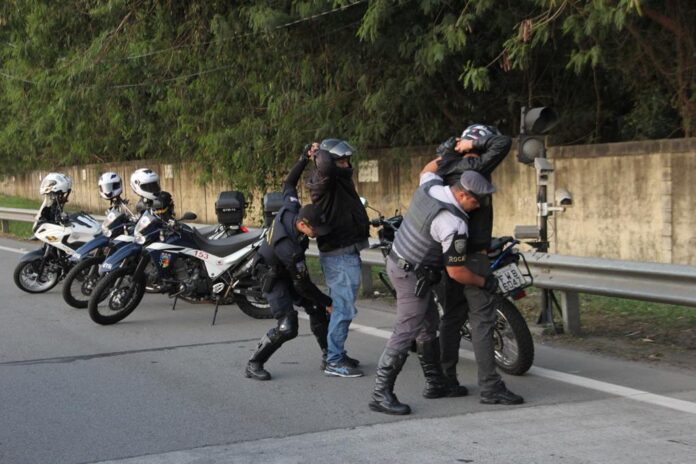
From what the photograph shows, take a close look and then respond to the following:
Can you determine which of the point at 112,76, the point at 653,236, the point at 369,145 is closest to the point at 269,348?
the point at 653,236

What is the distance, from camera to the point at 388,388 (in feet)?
19.4

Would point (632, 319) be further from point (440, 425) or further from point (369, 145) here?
point (369, 145)

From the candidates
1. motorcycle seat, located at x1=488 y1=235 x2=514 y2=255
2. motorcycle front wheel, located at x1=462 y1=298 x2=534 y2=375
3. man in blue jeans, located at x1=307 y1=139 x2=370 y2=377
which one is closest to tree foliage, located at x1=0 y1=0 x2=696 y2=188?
motorcycle seat, located at x1=488 y1=235 x2=514 y2=255

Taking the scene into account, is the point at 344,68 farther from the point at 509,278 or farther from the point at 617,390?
the point at 617,390

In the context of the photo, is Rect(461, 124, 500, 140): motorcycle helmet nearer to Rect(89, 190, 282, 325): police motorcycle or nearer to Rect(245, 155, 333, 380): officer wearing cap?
Rect(245, 155, 333, 380): officer wearing cap

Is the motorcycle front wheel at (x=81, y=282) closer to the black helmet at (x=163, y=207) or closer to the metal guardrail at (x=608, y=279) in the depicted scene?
the black helmet at (x=163, y=207)

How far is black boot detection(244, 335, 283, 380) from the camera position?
6809mm

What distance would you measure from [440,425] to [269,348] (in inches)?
68.4

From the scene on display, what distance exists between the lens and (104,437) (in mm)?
5418

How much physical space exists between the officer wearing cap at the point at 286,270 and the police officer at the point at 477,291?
1049mm

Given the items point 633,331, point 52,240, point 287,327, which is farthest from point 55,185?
point 633,331

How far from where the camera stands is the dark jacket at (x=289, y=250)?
682cm

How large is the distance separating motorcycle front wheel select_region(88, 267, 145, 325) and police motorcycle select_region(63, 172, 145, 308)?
0.75 meters

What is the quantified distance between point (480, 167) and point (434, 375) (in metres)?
1.49
